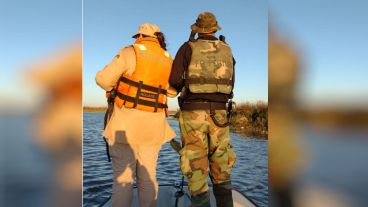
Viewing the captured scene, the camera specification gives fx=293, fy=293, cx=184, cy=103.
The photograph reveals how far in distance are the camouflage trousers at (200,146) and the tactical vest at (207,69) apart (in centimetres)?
26

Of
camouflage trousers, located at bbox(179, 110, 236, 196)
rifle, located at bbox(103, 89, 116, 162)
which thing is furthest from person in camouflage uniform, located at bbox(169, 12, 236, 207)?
rifle, located at bbox(103, 89, 116, 162)

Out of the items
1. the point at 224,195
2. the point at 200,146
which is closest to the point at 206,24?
the point at 200,146

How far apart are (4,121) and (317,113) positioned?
96.6 inches

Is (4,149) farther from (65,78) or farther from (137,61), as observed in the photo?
(137,61)

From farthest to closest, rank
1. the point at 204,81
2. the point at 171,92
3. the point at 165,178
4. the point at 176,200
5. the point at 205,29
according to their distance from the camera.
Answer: the point at 165,178 → the point at 176,200 → the point at 171,92 → the point at 205,29 → the point at 204,81

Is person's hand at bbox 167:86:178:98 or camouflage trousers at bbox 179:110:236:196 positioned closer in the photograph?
camouflage trousers at bbox 179:110:236:196

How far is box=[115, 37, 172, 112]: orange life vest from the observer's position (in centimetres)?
294

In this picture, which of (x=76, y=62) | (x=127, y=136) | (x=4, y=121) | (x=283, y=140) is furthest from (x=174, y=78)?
(x=4, y=121)

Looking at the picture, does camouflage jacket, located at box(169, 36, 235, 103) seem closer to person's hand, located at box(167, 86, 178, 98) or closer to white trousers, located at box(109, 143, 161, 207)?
person's hand, located at box(167, 86, 178, 98)

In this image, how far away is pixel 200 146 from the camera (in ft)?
9.77

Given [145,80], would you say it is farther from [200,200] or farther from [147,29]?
[200,200]

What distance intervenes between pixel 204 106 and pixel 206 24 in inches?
32.8

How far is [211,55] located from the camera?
2.92 m

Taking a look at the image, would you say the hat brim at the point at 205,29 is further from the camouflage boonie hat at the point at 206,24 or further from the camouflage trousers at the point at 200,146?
the camouflage trousers at the point at 200,146
